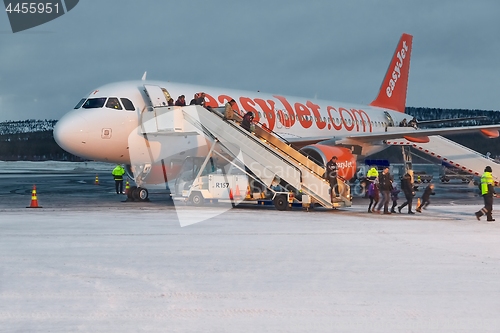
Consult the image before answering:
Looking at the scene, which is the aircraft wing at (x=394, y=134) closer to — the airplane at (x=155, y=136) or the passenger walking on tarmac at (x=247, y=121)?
the airplane at (x=155, y=136)

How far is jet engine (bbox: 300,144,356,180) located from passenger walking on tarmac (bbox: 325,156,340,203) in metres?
1.37

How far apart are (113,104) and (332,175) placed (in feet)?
21.2

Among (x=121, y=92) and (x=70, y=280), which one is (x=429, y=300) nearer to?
(x=70, y=280)

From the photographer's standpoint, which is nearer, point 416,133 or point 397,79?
point 416,133

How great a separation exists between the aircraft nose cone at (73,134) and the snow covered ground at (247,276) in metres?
4.69

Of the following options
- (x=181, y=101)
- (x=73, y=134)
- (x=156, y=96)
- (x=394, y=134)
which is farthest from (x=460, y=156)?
(x=73, y=134)

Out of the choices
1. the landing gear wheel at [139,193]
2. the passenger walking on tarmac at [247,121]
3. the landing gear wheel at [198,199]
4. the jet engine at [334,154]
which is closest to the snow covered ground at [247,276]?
the landing gear wheel at [198,199]

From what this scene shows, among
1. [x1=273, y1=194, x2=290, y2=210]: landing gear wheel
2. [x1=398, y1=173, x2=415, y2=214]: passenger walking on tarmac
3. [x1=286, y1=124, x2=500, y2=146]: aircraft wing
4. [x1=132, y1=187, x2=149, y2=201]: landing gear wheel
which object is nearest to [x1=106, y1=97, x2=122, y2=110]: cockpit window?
[x1=132, y1=187, x2=149, y2=201]: landing gear wheel

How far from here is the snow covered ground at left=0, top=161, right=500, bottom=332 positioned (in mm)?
6129

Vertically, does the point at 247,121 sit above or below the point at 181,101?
below

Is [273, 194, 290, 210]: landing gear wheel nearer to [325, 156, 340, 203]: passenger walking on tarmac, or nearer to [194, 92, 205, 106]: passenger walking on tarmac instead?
[325, 156, 340, 203]: passenger walking on tarmac

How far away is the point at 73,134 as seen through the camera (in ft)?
62.5

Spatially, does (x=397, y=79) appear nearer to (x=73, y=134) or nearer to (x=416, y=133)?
(x=416, y=133)

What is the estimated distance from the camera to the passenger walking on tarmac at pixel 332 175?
18.3m
